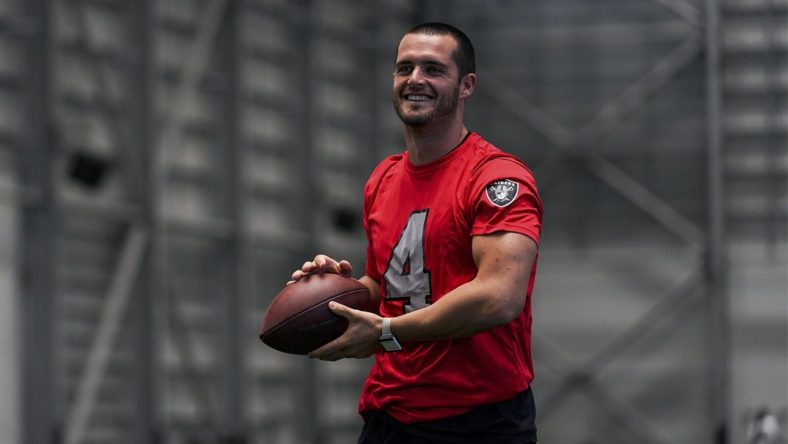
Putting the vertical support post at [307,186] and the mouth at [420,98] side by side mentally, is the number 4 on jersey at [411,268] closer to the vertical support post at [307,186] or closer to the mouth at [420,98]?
the mouth at [420,98]

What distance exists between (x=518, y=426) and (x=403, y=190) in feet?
2.20

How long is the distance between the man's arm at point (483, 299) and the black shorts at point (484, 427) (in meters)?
0.28

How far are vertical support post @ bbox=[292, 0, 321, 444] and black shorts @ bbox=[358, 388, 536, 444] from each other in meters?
9.84

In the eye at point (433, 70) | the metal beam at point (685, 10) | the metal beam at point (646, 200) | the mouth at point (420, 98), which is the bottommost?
the mouth at point (420, 98)

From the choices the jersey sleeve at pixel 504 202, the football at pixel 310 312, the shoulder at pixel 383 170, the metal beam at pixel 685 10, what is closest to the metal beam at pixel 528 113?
the metal beam at pixel 685 10

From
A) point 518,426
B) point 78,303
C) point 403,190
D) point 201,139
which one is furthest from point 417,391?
point 201,139

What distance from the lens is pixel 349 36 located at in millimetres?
14773

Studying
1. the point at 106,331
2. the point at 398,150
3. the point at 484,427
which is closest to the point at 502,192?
the point at 484,427

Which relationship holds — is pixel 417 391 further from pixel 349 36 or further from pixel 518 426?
pixel 349 36

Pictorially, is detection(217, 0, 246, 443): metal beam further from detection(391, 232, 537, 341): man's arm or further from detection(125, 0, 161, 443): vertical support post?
detection(391, 232, 537, 341): man's arm

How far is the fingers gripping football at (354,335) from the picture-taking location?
149 inches

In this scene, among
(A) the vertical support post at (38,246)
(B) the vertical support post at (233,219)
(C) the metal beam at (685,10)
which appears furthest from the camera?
(C) the metal beam at (685,10)

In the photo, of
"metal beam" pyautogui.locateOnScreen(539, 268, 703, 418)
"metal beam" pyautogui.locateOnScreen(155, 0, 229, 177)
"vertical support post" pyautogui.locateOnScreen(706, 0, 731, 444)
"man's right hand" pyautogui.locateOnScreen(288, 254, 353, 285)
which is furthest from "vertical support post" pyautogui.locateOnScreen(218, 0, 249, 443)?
"man's right hand" pyautogui.locateOnScreen(288, 254, 353, 285)

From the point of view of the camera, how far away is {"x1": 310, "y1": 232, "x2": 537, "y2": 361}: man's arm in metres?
3.65
